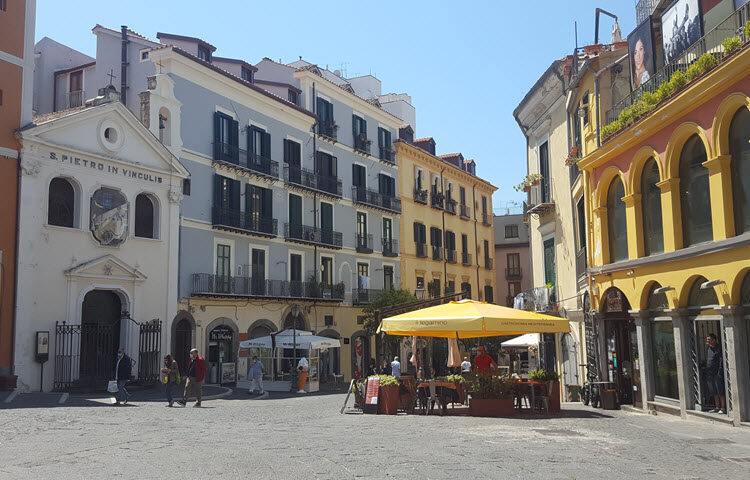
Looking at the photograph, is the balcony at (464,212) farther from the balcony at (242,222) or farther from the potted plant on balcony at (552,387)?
the potted plant on balcony at (552,387)

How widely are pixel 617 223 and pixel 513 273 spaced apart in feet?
158

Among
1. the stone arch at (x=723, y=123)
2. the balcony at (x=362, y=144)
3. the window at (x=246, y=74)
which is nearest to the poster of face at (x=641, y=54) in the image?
the stone arch at (x=723, y=123)

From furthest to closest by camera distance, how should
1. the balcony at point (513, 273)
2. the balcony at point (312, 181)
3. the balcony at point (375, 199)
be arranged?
the balcony at point (513, 273) < the balcony at point (375, 199) < the balcony at point (312, 181)

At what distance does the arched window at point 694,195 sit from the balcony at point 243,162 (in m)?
22.1

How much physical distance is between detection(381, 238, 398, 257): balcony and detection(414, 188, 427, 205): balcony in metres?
4.18

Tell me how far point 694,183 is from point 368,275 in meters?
29.9

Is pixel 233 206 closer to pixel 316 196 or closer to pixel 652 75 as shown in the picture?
pixel 316 196

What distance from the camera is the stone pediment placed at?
25383 mm

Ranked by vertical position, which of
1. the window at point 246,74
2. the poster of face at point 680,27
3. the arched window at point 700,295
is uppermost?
the window at point 246,74

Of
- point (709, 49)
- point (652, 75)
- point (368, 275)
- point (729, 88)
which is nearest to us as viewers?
point (729, 88)

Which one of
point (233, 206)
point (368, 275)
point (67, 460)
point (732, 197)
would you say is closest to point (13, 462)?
point (67, 460)

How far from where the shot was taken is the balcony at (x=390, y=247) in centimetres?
4634

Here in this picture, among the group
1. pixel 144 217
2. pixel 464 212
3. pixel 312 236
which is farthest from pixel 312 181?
pixel 464 212

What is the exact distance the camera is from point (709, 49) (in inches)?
621
